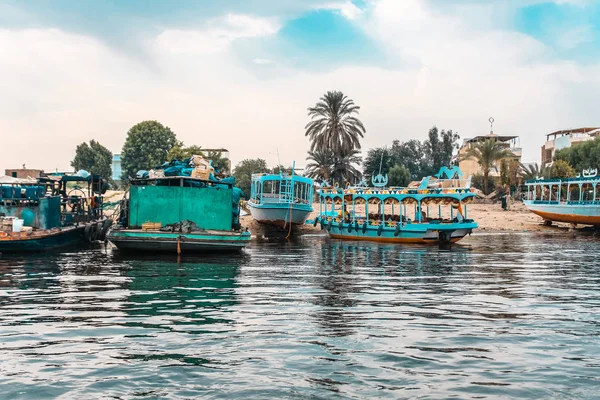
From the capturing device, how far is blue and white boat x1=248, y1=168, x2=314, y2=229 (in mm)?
35625

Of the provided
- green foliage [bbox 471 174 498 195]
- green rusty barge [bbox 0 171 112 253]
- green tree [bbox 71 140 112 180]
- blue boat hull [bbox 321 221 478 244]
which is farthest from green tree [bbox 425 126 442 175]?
green rusty barge [bbox 0 171 112 253]

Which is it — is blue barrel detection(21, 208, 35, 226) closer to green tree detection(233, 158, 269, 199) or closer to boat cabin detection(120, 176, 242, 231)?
boat cabin detection(120, 176, 242, 231)

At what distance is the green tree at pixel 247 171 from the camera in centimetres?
6456

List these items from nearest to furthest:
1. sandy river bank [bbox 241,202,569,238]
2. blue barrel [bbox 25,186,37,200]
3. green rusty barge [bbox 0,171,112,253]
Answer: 1. green rusty barge [bbox 0,171,112,253]
2. blue barrel [bbox 25,186,37,200]
3. sandy river bank [bbox 241,202,569,238]

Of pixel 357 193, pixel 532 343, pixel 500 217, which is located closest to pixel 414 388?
pixel 532 343

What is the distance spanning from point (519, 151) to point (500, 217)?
29869mm

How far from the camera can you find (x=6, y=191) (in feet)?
76.7

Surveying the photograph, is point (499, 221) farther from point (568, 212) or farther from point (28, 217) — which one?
point (28, 217)

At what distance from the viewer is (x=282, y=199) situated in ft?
121

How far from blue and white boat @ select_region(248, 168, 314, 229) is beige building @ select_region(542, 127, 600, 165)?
3595 cm

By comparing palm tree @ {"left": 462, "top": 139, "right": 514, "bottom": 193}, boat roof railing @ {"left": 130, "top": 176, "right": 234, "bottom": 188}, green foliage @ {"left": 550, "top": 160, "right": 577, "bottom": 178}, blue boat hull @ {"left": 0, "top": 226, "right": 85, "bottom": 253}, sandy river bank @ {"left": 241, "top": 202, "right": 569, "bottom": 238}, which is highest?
palm tree @ {"left": 462, "top": 139, "right": 514, "bottom": 193}

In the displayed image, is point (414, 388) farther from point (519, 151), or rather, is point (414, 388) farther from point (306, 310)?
point (519, 151)

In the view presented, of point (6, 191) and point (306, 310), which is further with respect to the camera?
point (6, 191)

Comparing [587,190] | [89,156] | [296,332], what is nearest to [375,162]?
[587,190]
